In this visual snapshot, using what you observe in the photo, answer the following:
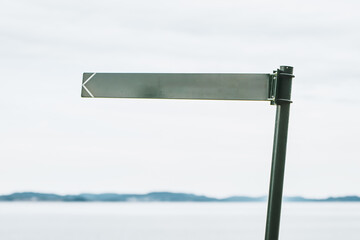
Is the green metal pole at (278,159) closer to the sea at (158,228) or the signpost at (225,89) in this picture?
the signpost at (225,89)

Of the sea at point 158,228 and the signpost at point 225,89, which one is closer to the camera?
the signpost at point 225,89

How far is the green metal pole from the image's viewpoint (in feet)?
15.3

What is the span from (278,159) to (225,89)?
72 cm

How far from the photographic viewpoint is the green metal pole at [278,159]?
4.65m

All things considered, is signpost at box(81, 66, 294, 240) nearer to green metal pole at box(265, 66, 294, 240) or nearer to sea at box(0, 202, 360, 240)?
green metal pole at box(265, 66, 294, 240)

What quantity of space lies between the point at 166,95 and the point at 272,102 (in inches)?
35.5

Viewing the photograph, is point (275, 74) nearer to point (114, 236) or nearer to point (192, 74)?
point (192, 74)

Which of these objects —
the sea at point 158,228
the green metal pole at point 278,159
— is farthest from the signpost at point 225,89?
the sea at point 158,228

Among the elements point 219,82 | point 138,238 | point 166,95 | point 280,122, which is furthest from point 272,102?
point 138,238

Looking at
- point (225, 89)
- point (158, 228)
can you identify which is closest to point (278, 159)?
point (225, 89)

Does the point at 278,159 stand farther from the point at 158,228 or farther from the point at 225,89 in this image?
the point at 158,228

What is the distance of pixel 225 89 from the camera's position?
4832 millimetres

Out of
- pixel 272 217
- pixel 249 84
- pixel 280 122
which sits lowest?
pixel 272 217

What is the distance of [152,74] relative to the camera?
16.3ft
